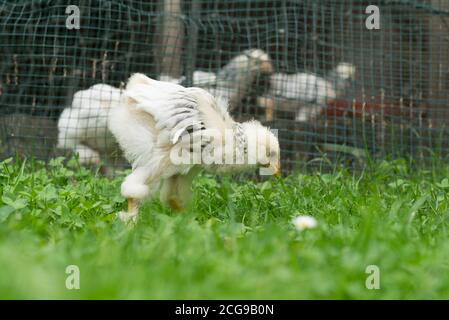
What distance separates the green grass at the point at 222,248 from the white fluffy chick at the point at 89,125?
148cm

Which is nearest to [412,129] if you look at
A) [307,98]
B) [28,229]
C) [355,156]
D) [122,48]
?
[355,156]

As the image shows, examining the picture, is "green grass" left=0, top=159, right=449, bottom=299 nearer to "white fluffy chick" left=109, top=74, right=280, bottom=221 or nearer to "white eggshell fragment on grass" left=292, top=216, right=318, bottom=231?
"white eggshell fragment on grass" left=292, top=216, right=318, bottom=231

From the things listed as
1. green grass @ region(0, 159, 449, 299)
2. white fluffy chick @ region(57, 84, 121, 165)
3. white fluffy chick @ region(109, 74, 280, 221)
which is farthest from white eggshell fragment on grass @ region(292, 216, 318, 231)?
white fluffy chick @ region(57, 84, 121, 165)

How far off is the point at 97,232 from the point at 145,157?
745mm

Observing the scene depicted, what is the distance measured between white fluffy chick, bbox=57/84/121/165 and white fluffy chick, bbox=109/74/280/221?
1672mm

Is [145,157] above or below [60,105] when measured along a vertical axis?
below

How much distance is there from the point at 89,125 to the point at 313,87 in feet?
6.20

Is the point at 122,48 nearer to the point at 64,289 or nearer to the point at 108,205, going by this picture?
the point at 108,205

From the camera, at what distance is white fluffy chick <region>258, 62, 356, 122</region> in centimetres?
586

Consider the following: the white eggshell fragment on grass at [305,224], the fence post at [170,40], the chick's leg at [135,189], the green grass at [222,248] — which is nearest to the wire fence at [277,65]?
the fence post at [170,40]

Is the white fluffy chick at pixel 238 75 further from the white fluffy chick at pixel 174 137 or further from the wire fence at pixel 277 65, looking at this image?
the white fluffy chick at pixel 174 137

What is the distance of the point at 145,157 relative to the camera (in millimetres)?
3564

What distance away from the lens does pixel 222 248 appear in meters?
2.62

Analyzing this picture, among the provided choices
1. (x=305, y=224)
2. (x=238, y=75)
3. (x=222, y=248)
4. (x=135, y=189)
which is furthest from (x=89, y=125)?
(x=222, y=248)
